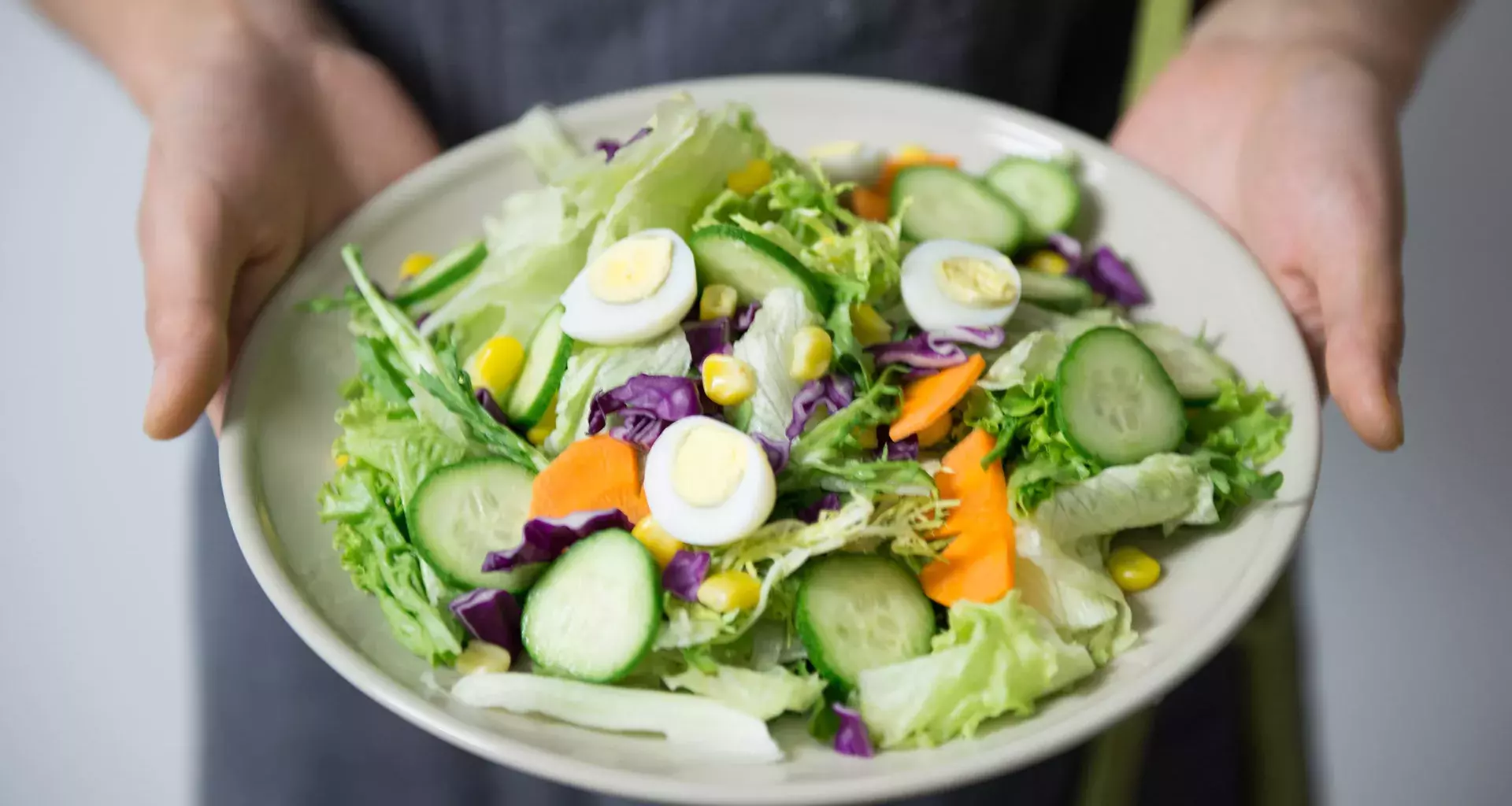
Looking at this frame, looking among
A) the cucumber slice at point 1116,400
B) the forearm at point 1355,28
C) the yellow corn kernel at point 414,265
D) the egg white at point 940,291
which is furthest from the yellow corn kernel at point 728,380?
the forearm at point 1355,28

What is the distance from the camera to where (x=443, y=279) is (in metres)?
1.88

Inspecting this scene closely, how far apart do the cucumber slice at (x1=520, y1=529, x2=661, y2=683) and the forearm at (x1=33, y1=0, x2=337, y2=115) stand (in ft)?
4.49

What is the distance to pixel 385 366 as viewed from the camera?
1.74 meters

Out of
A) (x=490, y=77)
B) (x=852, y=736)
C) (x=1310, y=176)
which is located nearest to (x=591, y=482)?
(x=852, y=736)

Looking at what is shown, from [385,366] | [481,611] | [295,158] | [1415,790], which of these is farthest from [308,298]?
[1415,790]

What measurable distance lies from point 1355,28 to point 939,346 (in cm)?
132

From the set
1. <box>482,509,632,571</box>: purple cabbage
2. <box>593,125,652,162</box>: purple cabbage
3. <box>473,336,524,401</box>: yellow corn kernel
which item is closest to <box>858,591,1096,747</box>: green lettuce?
<box>482,509,632,571</box>: purple cabbage

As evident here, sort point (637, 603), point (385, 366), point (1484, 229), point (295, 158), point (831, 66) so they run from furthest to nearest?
point (1484, 229) < point (831, 66) < point (295, 158) < point (385, 366) < point (637, 603)

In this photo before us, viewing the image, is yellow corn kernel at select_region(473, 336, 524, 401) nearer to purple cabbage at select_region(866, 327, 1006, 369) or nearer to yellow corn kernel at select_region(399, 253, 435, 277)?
yellow corn kernel at select_region(399, 253, 435, 277)

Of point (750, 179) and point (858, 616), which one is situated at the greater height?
point (750, 179)

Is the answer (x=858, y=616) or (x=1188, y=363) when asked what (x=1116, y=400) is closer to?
(x=1188, y=363)

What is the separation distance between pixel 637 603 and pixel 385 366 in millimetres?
661

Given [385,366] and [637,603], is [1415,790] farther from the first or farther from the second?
Answer: [385,366]

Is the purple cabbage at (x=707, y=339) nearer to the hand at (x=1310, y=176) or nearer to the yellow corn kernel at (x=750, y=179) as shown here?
the yellow corn kernel at (x=750, y=179)
